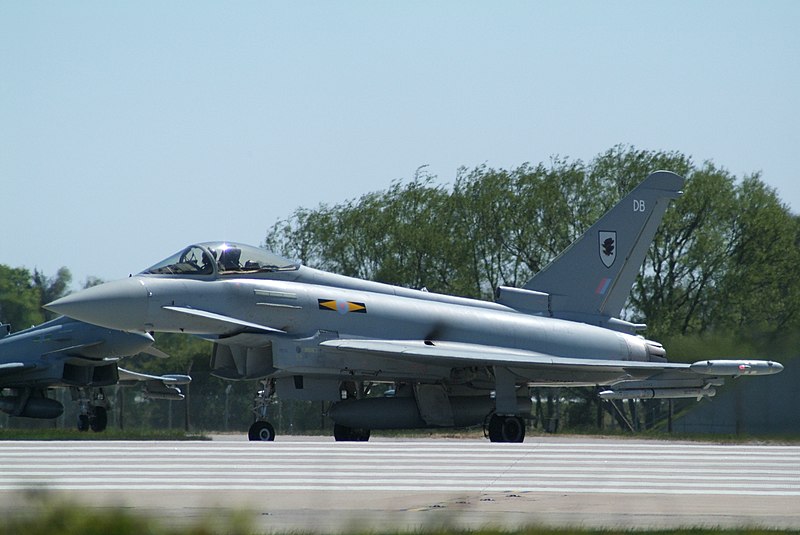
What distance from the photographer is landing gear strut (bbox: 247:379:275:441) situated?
1873 cm

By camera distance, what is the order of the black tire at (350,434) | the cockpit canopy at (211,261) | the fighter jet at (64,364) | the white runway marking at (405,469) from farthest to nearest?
the fighter jet at (64,364)
the black tire at (350,434)
the cockpit canopy at (211,261)
the white runway marking at (405,469)

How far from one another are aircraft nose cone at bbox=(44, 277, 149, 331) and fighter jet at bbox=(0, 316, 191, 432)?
26.7 ft

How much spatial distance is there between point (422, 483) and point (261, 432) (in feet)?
30.0

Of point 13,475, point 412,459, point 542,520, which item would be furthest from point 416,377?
point 542,520

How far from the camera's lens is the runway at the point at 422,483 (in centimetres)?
866

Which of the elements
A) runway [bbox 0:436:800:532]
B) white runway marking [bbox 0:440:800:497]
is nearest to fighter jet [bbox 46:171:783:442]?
runway [bbox 0:436:800:532]

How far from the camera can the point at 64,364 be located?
27.5m

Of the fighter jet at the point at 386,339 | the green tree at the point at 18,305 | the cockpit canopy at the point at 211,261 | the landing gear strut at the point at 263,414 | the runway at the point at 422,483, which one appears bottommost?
the runway at the point at 422,483

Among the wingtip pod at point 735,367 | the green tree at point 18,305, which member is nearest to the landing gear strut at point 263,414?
the wingtip pod at point 735,367

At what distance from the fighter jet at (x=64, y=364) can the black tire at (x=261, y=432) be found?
28.5 ft

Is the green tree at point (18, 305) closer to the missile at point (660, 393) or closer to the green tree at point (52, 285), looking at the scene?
the green tree at point (52, 285)

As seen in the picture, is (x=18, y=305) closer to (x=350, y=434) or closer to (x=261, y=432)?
(x=350, y=434)

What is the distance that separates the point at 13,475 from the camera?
10.1 metres

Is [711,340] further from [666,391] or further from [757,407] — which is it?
[666,391]
